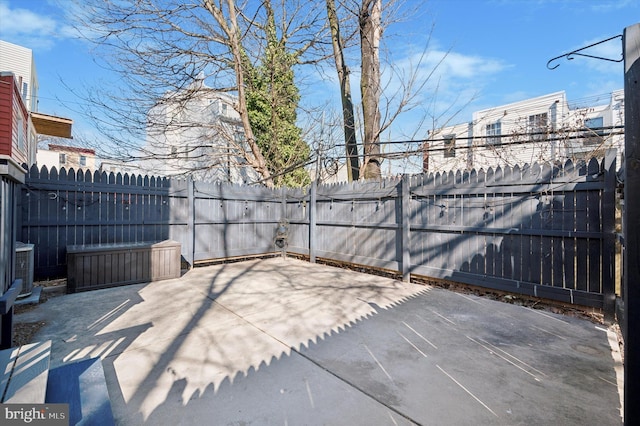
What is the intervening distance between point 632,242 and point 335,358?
2.16 meters

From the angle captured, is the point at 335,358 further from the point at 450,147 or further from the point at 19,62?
the point at 19,62

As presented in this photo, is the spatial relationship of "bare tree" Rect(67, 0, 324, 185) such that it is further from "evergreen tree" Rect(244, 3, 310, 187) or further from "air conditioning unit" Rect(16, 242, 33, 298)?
"air conditioning unit" Rect(16, 242, 33, 298)

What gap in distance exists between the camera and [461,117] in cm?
891

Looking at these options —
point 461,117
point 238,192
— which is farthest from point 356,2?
point 238,192

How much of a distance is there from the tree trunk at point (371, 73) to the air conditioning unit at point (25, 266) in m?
7.12

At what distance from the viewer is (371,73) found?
835 centimetres

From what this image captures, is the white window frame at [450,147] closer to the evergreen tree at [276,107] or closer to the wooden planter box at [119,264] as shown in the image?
the evergreen tree at [276,107]

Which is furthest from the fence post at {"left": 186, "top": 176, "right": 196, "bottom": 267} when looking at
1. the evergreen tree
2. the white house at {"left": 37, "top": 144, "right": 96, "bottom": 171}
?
the white house at {"left": 37, "top": 144, "right": 96, "bottom": 171}

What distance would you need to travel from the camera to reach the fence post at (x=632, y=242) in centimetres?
105

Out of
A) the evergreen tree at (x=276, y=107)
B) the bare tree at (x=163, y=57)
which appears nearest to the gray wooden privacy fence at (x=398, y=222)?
the bare tree at (x=163, y=57)

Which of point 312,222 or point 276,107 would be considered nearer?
point 312,222

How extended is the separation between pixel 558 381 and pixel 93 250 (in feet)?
20.2

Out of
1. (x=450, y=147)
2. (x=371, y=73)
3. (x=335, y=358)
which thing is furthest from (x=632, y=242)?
(x=371, y=73)

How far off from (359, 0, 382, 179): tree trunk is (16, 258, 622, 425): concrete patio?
489 cm
